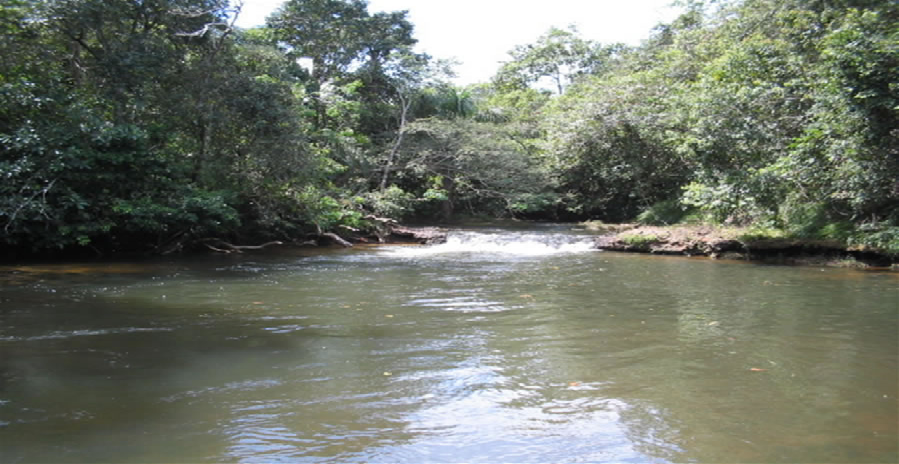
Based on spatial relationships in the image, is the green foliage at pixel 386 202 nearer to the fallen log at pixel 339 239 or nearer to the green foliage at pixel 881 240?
the fallen log at pixel 339 239

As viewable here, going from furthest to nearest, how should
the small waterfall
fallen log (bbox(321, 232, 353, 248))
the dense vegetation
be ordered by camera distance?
1. fallen log (bbox(321, 232, 353, 248))
2. the small waterfall
3. the dense vegetation

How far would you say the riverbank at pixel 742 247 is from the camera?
465 inches

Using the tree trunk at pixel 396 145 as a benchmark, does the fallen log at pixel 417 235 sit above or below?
below

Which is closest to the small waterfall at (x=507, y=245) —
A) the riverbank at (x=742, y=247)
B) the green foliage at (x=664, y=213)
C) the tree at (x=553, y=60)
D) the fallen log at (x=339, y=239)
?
the riverbank at (x=742, y=247)

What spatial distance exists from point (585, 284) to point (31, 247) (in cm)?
1177

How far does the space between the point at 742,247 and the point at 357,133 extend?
1537cm

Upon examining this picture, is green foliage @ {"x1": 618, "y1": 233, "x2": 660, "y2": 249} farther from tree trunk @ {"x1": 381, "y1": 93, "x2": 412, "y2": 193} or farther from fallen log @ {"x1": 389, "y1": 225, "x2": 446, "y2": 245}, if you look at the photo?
tree trunk @ {"x1": 381, "y1": 93, "x2": 412, "y2": 193}

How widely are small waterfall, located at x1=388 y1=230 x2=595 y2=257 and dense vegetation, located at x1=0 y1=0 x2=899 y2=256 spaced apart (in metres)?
3.06

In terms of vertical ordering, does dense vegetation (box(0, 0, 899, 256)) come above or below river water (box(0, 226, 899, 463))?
above

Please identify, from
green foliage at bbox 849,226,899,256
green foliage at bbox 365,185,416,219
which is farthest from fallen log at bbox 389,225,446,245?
green foliage at bbox 849,226,899,256

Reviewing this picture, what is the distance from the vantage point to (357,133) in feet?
78.2

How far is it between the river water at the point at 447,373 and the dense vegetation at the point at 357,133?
370cm

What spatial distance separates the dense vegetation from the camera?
36.9 feet

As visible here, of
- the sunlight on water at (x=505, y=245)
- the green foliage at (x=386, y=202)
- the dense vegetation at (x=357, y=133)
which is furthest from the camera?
the green foliage at (x=386, y=202)
